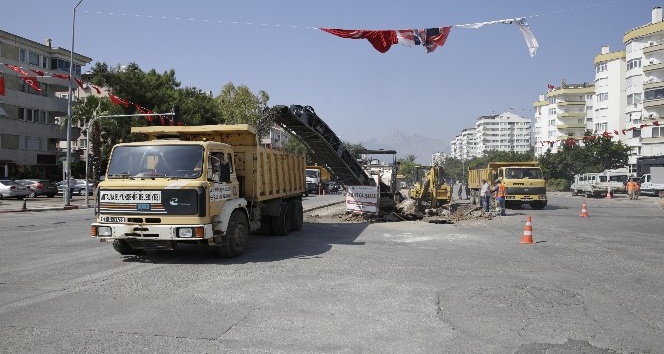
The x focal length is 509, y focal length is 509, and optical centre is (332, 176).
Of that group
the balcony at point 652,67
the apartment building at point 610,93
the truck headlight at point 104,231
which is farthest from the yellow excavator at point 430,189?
the apartment building at point 610,93

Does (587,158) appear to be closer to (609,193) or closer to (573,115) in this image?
(609,193)

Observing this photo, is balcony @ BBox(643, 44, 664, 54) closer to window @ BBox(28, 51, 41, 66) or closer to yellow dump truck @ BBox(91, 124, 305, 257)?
yellow dump truck @ BBox(91, 124, 305, 257)

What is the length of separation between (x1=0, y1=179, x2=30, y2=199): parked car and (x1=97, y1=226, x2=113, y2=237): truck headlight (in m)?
31.0

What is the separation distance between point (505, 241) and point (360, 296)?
304 inches

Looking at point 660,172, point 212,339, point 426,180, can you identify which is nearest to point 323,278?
point 212,339

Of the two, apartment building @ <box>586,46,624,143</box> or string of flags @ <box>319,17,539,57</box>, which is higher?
apartment building @ <box>586,46,624,143</box>

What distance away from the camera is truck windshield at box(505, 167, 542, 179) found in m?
26.8

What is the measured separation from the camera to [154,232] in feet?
30.0

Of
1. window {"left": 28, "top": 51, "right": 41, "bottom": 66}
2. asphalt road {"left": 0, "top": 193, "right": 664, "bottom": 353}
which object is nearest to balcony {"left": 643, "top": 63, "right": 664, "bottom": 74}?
asphalt road {"left": 0, "top": 193, "right": 664, "bottom": 353}

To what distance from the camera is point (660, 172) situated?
44.0 meters

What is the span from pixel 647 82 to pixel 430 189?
169 ft

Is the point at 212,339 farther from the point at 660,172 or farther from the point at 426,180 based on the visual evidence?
the point at 660,172

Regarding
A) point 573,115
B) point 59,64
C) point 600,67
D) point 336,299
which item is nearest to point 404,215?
point 336,299

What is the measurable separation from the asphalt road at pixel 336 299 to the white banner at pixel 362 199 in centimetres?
729
